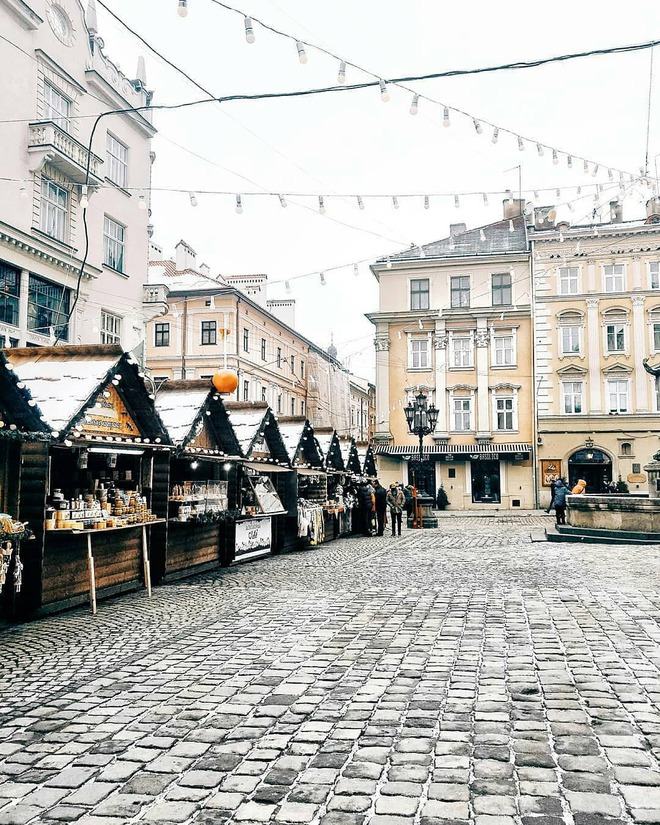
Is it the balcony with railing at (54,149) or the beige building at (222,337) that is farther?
the beige building at (222,337)

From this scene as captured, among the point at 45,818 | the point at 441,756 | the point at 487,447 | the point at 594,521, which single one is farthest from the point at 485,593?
the point at 487,447

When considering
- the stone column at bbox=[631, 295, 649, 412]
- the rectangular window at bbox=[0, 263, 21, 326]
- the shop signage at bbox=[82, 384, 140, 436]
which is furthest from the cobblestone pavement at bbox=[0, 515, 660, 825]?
the stone column at bbox=[631, 295, 649, 412]

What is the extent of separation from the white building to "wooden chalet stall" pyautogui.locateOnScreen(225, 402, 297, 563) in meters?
5.86

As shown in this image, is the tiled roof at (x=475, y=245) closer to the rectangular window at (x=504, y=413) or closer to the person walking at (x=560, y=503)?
the rectangular window at (x=504, y=413)

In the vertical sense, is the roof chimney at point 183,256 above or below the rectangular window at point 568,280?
above

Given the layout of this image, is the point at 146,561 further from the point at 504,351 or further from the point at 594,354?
the point at 594,354

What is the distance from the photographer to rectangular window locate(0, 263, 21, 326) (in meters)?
19.7

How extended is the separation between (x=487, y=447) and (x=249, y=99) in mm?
36885

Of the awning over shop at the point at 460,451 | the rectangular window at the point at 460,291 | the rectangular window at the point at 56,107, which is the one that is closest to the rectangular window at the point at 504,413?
the awning over shop at the point at 460,451

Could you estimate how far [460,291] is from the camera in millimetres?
46062

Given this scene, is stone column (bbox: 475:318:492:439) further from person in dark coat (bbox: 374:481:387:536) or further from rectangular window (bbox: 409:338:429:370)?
person in dark coat (bbox: 374:481:387:536)

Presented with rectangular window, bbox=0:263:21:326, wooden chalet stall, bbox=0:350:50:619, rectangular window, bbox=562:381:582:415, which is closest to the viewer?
wooden chalet stall, bbox=0:350:50:619

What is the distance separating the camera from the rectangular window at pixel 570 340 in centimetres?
4422

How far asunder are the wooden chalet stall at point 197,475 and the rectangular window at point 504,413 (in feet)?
104
